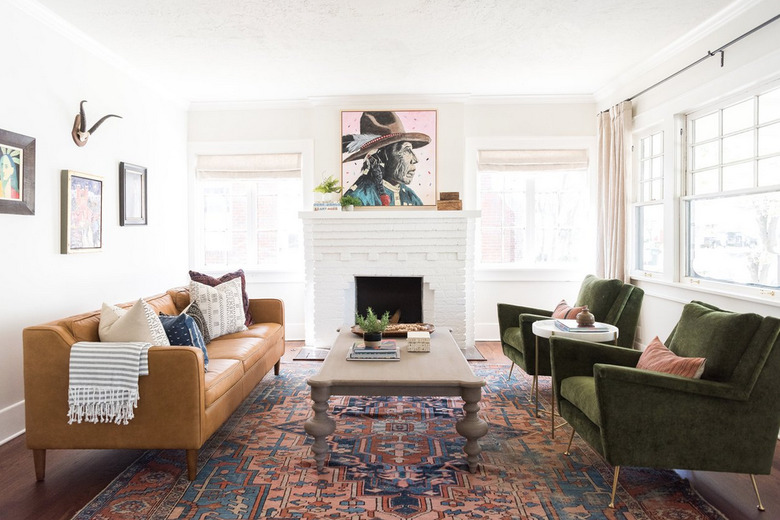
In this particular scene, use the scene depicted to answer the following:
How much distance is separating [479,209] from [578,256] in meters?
1.27

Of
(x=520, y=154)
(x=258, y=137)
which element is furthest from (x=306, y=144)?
(x=520, y=154)

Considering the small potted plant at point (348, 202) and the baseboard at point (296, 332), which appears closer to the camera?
the small potted plant at point (348, 202)

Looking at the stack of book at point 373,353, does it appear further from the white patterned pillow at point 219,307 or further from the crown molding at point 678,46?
the crown molding at point 678,46

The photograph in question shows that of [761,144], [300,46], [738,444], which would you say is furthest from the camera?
[300,46]

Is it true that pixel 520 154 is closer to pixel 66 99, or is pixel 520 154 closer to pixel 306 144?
pixel 306 144

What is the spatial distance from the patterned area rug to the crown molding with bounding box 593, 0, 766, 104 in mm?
3018

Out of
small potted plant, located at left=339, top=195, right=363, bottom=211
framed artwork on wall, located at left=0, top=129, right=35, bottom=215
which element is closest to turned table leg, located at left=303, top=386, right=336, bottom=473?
framed artwork on wall, located at left=0, top=129, right=35, bottom=215

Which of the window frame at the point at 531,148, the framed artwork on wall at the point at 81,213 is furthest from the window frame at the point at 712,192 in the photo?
the framed artwork on wall at the point at 81,213

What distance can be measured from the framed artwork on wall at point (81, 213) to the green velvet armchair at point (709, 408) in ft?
11.7

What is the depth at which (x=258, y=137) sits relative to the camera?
236 inches

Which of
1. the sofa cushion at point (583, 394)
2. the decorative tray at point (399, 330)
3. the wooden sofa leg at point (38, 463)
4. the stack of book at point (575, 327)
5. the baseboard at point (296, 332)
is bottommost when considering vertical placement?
the wooden sofa leg at point (38, 463)

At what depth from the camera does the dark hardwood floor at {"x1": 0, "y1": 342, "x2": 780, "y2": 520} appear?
7.64 ft

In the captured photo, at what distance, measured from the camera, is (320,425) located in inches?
109

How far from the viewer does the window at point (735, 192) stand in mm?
3336
